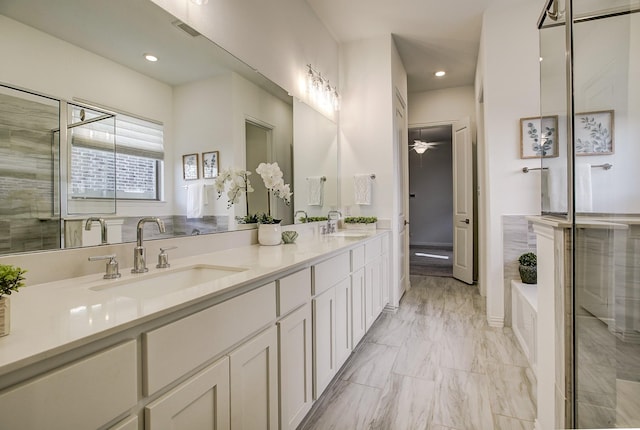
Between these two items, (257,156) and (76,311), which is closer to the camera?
(76,311)

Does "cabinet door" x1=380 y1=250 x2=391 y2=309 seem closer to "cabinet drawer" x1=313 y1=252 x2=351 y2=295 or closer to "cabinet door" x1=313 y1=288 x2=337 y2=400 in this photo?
"cabinet drawer" x1=313 y1=252 x2=351 y2=295

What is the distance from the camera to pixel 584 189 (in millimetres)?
1280

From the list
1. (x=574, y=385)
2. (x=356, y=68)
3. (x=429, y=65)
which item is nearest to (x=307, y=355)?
(x=574, y=385)

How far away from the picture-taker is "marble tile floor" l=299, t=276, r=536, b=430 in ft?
5.52

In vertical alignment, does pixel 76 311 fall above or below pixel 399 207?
below

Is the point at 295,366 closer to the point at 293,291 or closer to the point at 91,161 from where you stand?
the point at 293,291

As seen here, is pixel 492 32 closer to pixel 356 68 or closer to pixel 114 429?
pixel 356 68

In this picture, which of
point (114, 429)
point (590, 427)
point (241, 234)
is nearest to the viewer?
point (114, 429)

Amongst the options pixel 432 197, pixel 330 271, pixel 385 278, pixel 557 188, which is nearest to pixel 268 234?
pixel 330 271

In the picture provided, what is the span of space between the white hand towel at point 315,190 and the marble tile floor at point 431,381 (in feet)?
4.26

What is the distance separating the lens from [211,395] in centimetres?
95

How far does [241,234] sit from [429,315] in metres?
2.30

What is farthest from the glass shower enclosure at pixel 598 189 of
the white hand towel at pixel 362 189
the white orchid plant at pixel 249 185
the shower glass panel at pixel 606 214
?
the white hand towel at pixel 362 189

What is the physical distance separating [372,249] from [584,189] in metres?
1.65
